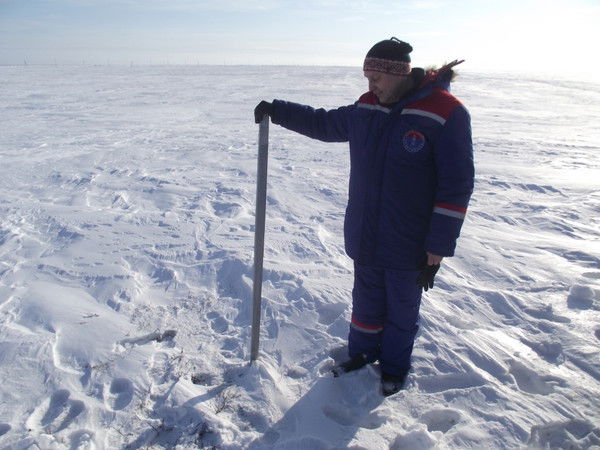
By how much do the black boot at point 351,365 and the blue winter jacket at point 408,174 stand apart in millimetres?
618

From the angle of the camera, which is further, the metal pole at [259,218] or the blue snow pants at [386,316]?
the blue snow pants at [386,316]

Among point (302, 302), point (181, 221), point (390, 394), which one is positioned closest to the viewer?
point (390, 394)

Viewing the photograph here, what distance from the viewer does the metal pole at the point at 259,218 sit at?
2.05 metres

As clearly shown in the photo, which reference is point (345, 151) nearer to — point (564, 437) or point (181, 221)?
point (181, 221)

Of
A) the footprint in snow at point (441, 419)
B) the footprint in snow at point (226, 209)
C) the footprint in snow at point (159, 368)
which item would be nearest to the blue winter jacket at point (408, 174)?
the footprint in snow at point (441, 419)

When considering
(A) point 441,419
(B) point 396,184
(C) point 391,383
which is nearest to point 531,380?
(A) point 441,419

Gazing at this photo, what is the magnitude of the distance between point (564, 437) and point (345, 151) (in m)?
7.07

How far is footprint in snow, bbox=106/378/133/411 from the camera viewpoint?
2.13m

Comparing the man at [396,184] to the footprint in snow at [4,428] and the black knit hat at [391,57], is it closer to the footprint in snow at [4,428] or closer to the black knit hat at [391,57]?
the black knit hat at [391,57]

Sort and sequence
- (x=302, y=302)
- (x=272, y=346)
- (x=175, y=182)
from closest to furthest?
(x=272, y=346), (x=302, y=302), (x=175, y=182)

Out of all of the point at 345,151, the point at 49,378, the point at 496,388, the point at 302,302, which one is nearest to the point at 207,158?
the point at 345,151

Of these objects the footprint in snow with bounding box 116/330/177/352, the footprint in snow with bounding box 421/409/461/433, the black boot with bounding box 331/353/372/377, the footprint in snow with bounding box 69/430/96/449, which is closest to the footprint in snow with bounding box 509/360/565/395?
the footprint in snow with bounding box 421/409/461/433

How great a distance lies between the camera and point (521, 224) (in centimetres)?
475

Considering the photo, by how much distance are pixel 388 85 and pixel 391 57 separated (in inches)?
4.9
